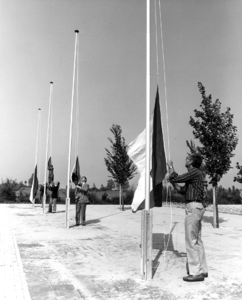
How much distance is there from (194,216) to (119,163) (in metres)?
17.5

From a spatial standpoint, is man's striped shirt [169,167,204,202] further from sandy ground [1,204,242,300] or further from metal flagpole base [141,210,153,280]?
sandy ground [1,204,242,300]

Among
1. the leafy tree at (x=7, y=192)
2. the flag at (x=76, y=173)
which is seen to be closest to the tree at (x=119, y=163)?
the flag at (x=76, y=173)

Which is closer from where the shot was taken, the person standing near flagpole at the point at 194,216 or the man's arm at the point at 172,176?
the person standing near flagpole at the point at 194,216

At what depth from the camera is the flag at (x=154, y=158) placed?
21.3ft

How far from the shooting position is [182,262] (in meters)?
7.07

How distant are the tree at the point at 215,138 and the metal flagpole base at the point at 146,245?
775 centimetres

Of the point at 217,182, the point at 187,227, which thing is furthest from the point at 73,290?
the point at 217,182

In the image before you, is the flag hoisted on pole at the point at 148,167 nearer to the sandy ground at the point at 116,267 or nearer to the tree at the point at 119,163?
the sandy ground at the point at 116,267

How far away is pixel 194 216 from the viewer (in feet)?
18.9

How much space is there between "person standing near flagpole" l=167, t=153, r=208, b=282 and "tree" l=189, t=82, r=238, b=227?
7060mm

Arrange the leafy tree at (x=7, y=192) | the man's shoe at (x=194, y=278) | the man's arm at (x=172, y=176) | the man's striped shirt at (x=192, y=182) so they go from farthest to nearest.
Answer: the leafy tree at (x=7, y=192), the man's arm at (x=172, y=176), the man's striped shirt at (x=192, y=182), the man's shoe at (x=194, y=278)

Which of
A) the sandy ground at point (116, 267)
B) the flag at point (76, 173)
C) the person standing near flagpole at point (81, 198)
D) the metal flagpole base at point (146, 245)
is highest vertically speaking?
the flag at point (76, 173)

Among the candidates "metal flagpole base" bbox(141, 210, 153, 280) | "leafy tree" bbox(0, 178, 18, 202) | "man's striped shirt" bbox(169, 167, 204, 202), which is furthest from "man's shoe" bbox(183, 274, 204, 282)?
"leafy tree" bbox(0, 178, 18, 202)

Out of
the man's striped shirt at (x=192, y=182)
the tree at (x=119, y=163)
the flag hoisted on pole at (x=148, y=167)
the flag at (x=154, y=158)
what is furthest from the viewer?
the tree at (x=119, y=163)
